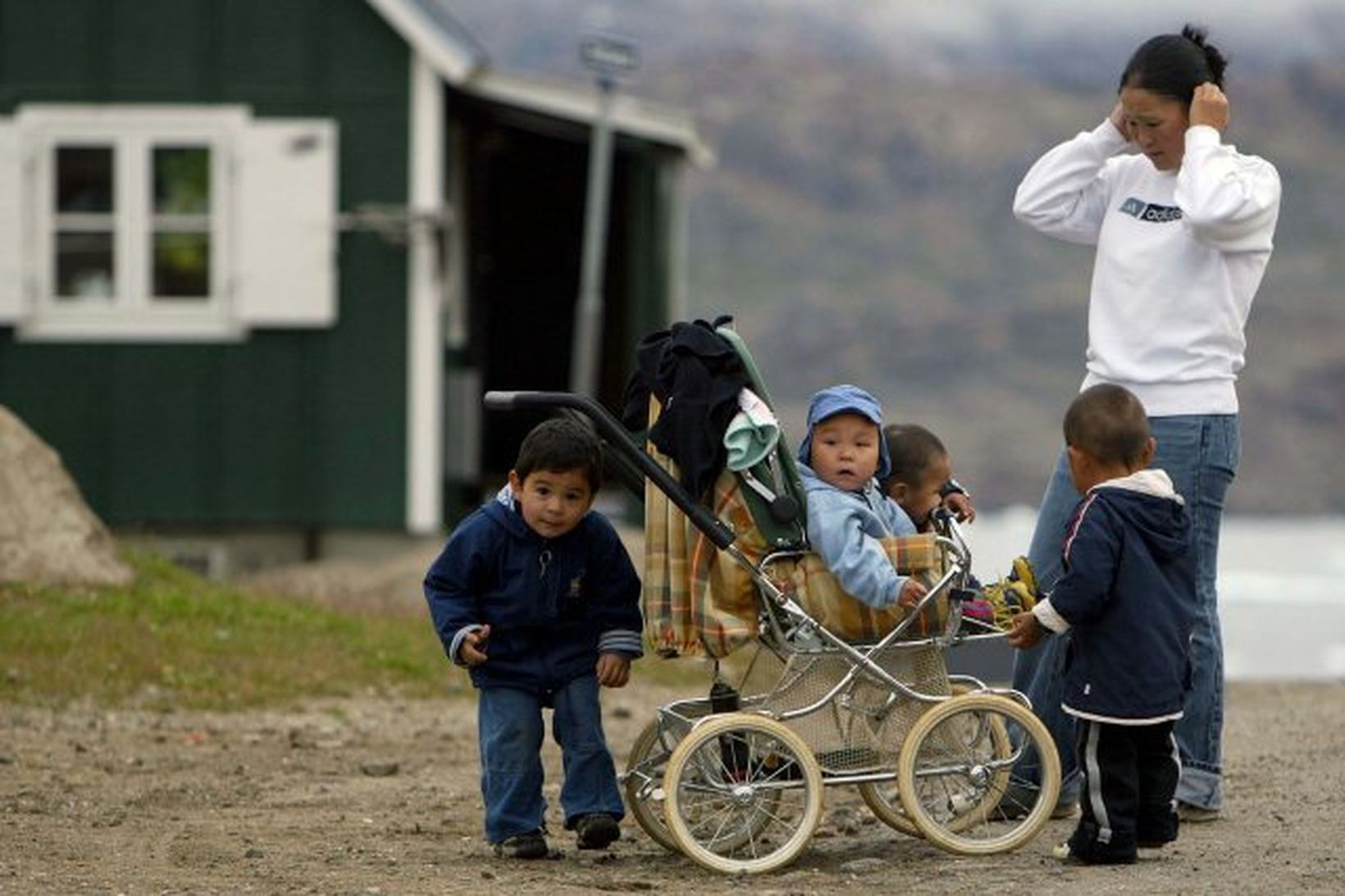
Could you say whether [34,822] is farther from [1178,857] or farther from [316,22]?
[316,22]

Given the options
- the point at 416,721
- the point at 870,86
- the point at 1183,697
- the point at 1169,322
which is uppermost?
the point at 870,86

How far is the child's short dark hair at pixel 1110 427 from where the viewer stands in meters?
6.82

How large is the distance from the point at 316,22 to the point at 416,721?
6.87 metres

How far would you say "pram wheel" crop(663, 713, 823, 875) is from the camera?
22.4 feet

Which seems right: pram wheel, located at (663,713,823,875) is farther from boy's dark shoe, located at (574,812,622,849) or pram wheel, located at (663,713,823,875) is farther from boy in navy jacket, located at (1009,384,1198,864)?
boy in navy jacket, located at (1009,384,1198,864)

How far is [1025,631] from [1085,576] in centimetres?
22

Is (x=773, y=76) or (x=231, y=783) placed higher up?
(x=773, y=76)

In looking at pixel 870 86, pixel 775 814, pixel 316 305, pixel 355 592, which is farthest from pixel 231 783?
pixel 870 86

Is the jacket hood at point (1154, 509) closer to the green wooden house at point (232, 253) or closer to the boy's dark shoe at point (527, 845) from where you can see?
the boy's dark shoe at point (527, 845)

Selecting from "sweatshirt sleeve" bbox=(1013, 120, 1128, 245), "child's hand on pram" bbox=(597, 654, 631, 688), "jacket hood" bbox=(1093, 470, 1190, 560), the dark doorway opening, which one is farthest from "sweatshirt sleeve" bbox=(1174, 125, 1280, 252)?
the dark doorway opening

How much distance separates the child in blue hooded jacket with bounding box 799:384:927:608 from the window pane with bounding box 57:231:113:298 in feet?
33.0

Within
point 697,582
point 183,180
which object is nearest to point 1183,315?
point 697,582

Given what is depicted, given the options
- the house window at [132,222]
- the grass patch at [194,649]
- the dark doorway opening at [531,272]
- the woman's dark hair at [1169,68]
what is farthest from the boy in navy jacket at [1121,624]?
the dark doorway opening at [531,272]

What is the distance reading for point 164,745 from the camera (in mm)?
9930
